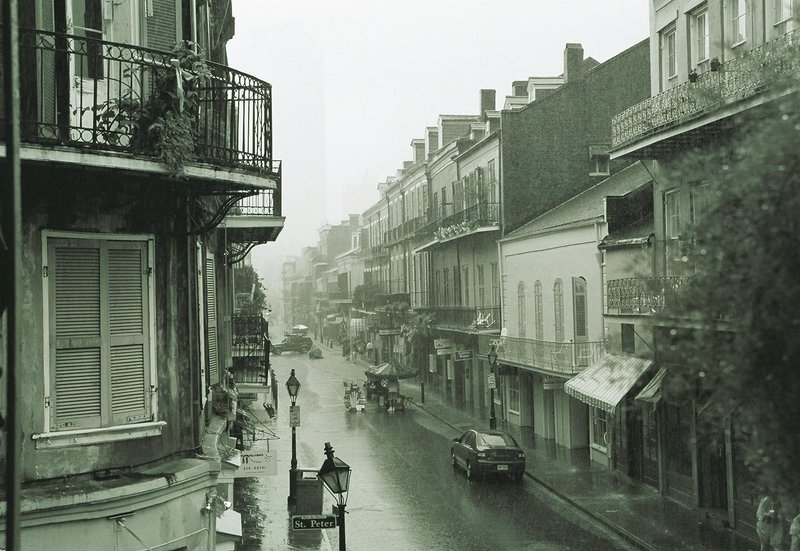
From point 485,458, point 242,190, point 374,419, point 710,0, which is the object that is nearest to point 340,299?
point 374,419

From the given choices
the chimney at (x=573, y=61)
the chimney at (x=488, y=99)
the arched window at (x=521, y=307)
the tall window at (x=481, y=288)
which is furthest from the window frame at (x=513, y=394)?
the chimney at (x=488, y=99)

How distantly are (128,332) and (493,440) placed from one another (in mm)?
16670

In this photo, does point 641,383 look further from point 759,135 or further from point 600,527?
point 759,135

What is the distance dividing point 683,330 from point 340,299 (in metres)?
83.5

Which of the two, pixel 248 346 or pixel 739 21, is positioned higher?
pixel 739 21

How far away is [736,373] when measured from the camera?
4414 mm

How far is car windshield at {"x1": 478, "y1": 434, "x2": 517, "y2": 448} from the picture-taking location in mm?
23000

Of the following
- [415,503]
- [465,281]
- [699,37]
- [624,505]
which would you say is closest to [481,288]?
[465,281]

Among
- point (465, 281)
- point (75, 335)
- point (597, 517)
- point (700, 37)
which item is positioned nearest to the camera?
point (75, 335)

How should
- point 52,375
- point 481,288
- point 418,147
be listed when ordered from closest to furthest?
point 52,375
point 481,288
point 418,147

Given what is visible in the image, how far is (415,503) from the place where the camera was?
807 inches

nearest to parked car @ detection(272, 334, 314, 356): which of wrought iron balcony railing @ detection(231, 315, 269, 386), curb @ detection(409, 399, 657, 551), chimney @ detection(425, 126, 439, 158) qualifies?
chimney @ detection(425, 126, 439, 158)

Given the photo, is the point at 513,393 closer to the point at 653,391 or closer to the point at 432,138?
the point at 653,391

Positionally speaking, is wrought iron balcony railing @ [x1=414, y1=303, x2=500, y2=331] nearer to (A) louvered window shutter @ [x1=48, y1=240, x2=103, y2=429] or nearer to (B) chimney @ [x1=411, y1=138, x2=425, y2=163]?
(B) chimney @ [x1=411, y1=138, x2=425, y2=163]
